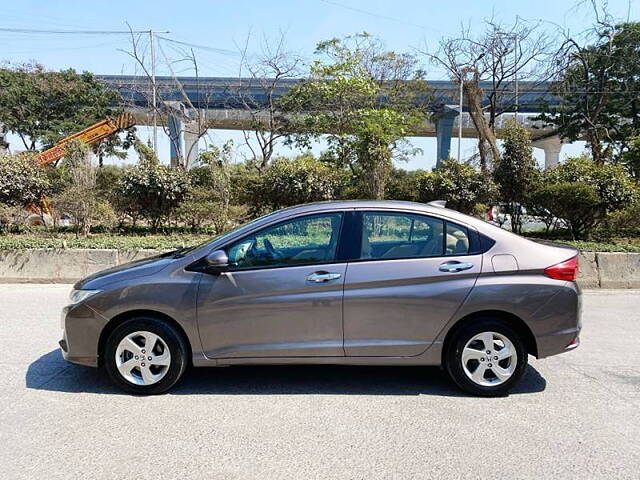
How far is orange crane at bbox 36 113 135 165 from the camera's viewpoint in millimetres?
20375

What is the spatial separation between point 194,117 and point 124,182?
14.3m

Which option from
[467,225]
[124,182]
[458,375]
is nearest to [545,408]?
[458,375]

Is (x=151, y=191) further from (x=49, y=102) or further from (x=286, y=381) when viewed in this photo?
(x=49, y=102)

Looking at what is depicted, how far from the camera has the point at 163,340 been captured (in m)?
4.02

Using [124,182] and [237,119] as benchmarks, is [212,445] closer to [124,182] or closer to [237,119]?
[124,182]

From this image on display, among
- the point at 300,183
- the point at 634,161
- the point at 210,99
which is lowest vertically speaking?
the point at 300,183

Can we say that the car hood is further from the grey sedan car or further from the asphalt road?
the asphalt road

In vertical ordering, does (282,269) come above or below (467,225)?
below

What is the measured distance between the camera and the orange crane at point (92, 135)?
66.8ft

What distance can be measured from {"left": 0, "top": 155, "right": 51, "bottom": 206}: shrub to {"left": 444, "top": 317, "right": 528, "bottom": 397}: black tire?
12.5m

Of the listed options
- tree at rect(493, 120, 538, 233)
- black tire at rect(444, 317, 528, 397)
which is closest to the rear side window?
black tire at rect(444, 317, 528, 397)

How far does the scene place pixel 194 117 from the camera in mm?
26344

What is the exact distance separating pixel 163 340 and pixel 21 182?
439 inches

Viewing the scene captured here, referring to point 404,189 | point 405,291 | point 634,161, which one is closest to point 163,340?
point 405,291
